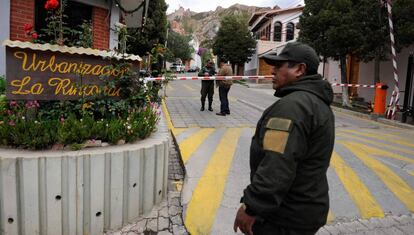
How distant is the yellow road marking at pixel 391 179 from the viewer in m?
4.20

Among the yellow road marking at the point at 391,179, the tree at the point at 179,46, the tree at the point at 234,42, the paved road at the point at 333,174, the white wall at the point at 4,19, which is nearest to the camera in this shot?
the paved road at the point at 333,174

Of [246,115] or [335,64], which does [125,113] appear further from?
[335,64]

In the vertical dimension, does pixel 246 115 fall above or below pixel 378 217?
above

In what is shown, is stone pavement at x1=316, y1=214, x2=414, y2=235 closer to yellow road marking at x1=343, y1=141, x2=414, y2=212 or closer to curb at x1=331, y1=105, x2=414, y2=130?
yellow road marking at x1=343, y1=141, x2=414, y2=212

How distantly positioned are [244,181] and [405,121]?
25.7 feet

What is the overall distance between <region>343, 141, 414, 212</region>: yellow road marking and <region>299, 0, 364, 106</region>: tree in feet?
25.4

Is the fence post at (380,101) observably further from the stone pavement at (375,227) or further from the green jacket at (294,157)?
the green jacket at (294,157)

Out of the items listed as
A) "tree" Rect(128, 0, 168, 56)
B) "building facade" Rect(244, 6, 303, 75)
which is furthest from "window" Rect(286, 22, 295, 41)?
"tree" Rect(128, 0, 168, 56)

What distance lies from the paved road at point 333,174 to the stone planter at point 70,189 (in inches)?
30.4

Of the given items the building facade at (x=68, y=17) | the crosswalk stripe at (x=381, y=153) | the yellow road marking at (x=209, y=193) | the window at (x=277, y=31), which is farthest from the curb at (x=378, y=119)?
the window at (x=277, y=31)

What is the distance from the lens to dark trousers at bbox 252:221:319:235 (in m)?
1.96

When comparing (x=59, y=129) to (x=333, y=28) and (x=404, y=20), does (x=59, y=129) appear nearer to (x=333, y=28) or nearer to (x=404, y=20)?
(x=404, y=20)

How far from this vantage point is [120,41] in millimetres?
4090

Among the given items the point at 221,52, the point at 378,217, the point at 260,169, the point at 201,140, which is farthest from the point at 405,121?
the point at 221,52
